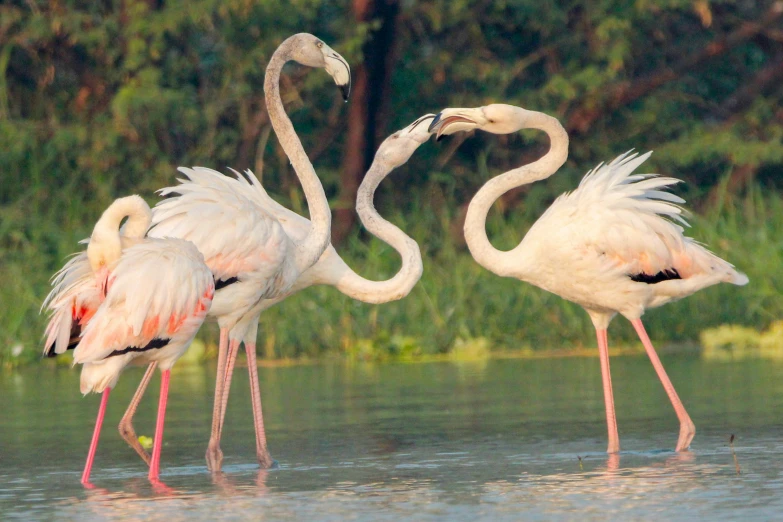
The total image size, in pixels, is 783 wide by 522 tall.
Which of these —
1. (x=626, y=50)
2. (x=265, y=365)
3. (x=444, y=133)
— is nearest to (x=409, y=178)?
(x=626, y=50)

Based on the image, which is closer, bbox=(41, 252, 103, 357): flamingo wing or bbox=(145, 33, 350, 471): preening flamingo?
bbox=(41, 252, 103, 357): flamingo wing

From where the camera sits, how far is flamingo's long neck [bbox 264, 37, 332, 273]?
7.13m

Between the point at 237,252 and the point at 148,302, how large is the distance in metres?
0.78

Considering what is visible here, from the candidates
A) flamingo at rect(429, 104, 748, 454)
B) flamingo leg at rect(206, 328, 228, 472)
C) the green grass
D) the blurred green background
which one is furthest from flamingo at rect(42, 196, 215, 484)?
the blurred green background

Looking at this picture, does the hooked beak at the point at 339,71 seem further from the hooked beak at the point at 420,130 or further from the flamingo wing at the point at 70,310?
the flamingo wing at the point at 70,310

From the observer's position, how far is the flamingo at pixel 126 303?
601cm

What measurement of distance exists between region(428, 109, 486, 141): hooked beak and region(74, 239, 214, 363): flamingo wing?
5.86 feet

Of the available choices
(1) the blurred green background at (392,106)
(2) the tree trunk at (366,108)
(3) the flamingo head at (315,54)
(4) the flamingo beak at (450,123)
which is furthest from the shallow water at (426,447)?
(2) the tree trunk at (366,108)

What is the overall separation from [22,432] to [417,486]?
2.88 meters

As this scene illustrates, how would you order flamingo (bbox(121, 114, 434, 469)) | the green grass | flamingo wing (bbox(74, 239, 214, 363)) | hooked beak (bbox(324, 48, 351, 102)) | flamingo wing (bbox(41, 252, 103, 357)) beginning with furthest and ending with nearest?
the green grass → hooked beak (bbox(324, 48, 351, 102)) → flamingo (bbox(121, 114, 434, 469)) → flamingo wing (bbox(41, 252, 103, 357)) → flamingo wing (bbox(74, 239, 214, 363))

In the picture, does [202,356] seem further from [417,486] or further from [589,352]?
[417,486]

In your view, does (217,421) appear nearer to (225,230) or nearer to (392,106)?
(225,230)

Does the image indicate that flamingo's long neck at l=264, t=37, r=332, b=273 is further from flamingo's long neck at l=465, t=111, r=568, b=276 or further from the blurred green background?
the blurred green background

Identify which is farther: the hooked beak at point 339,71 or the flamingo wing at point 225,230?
the hooked beak at point 339,71
